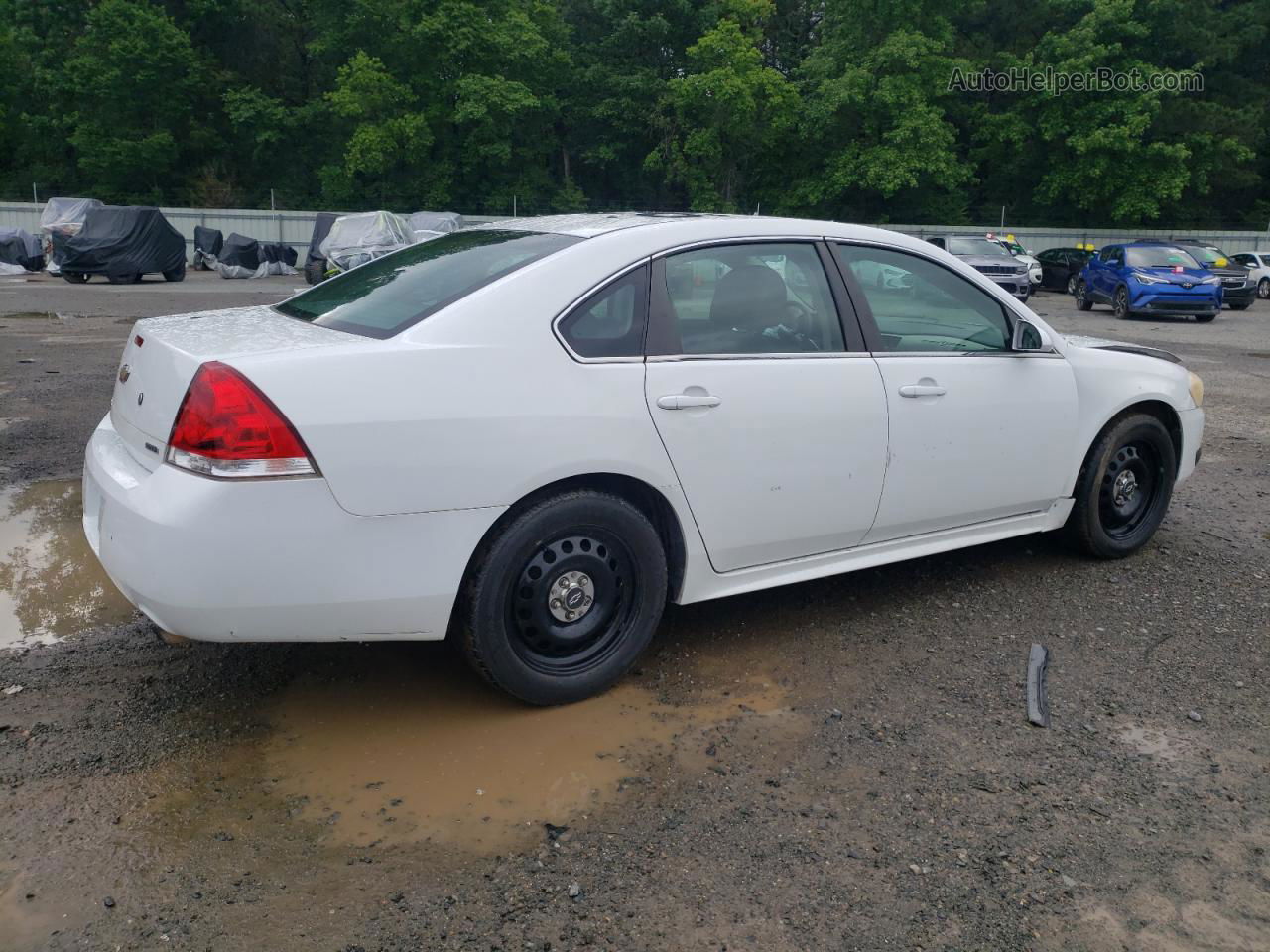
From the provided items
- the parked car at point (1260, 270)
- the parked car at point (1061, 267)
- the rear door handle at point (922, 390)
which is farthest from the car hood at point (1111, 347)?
the parked car at point (1260, 270)

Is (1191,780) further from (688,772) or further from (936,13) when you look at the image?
(936,13)

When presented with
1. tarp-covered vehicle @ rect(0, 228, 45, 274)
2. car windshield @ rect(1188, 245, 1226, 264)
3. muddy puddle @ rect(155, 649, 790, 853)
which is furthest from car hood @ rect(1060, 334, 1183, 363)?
tarp-covered vehicle @ rect(0, 228, 45, 274)

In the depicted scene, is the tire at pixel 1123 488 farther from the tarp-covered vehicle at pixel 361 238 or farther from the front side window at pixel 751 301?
the tarp-covered vehicle at pixel 361 238

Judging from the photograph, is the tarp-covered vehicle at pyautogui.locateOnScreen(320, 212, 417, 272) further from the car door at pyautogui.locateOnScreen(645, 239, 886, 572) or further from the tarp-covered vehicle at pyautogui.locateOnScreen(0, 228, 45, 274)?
the car door at pyautogui.locateOnScreen(645, 239, 886, 572)

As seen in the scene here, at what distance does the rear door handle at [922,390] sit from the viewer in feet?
13.7

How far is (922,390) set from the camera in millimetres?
4223

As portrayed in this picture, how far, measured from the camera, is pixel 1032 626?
14.5 ft

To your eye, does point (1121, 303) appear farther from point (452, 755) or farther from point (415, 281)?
point (452, 755)

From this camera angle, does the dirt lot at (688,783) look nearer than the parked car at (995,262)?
Yes

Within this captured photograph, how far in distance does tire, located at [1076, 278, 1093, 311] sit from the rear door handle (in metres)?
21.6

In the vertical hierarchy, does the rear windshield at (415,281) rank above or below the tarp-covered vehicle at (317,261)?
above

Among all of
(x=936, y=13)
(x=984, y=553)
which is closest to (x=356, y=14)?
(x=936, y=13)

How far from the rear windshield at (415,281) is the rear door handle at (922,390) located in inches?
56.4

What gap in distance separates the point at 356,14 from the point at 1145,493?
4624 cm
